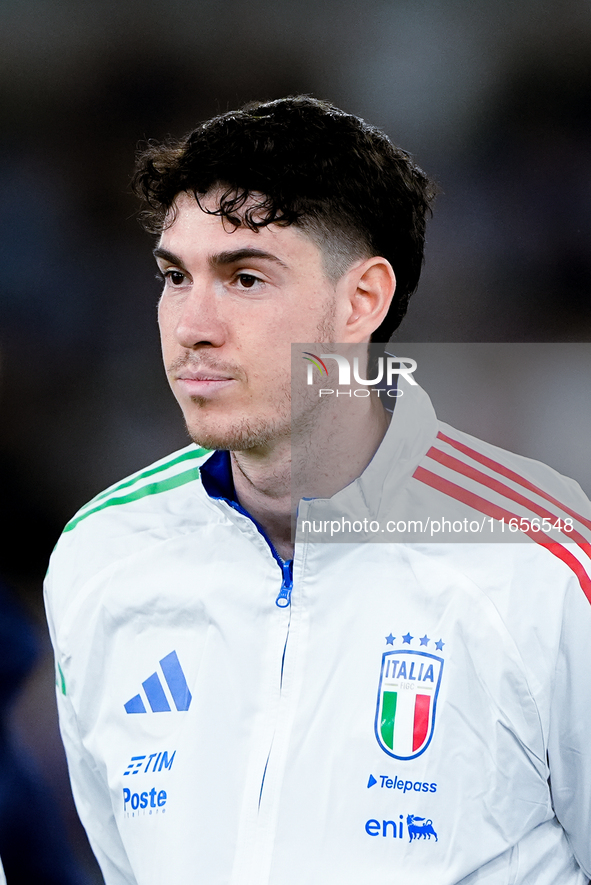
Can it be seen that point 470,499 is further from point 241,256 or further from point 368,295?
point 241,256

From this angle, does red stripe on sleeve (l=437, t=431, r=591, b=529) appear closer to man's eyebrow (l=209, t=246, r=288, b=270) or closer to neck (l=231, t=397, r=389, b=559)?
neck (l=231, t=397, r=389, b=559)

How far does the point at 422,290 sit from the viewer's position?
4.65ft

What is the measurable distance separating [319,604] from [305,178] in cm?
52

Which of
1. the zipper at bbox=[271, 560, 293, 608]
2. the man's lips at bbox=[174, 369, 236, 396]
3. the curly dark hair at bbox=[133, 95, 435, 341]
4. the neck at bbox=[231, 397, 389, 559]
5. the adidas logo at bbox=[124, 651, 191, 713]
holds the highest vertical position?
the curly dark hair at bbox=[133, 95, 435, 341]

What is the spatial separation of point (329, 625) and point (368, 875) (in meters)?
0.28

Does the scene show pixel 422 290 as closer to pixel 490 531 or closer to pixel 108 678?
pixel 490 531

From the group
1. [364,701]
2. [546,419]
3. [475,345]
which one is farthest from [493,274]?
[364,701]

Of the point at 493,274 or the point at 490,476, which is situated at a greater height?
the point at 493,274

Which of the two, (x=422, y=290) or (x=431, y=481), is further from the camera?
(x=422, y=290)

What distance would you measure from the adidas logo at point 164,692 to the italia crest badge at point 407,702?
0.83ft

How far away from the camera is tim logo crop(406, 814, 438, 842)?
36.6 inches

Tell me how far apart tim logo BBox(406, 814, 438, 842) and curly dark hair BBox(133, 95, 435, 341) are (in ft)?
2.12

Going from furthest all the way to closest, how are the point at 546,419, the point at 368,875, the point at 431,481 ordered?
the point at 546,419 → the point at 431,481 → the point at 368,875

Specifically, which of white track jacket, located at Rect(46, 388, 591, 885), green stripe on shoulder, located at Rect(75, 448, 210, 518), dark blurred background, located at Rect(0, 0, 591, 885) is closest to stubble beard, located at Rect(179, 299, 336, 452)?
white track jacket, located at Rect(46, 388, 591, 885)
